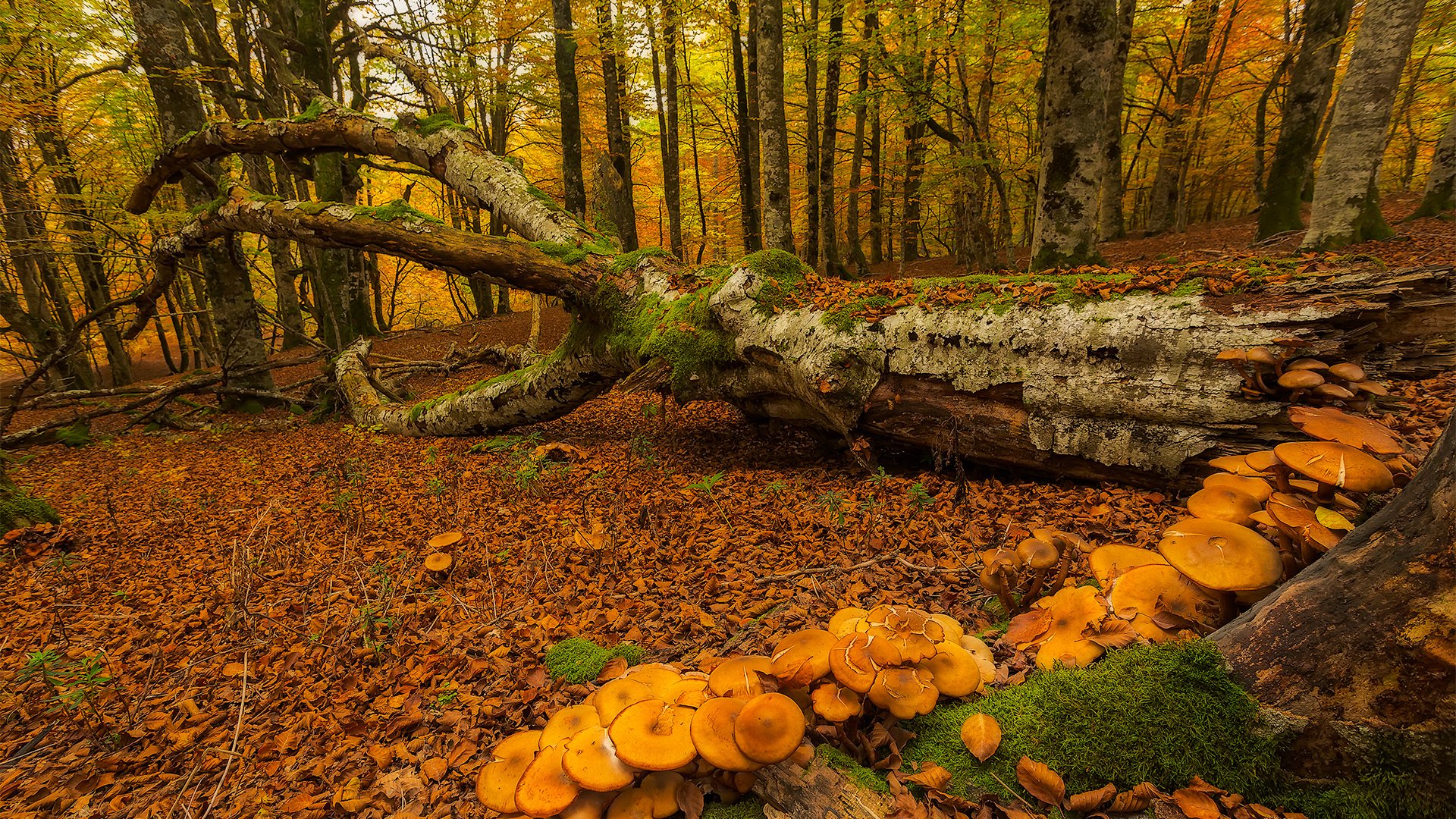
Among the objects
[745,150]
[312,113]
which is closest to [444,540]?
[312,113]

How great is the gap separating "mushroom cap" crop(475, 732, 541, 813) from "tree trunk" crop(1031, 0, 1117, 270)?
6731mm

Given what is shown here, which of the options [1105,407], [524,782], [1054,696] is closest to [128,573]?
[524,782]

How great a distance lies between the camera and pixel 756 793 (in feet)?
5.15

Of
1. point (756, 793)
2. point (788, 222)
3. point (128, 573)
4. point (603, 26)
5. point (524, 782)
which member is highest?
point (603, 26)

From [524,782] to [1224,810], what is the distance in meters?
1.74

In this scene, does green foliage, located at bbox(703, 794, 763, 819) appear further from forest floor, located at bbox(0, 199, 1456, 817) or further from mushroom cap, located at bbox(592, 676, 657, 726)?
forest floor, located at bbox(0, 199, 1456, 817)

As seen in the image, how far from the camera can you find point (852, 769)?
1.62 meters

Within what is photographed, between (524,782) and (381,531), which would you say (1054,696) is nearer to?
(524,782)

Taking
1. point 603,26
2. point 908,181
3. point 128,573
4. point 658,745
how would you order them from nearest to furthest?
1. point 658,745
2. point 128,573
3. point 603,26
4. point 908,181

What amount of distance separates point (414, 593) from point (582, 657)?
1.57 meters

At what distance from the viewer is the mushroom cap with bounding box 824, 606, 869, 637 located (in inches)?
71.4

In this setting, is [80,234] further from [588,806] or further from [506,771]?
[588,806]

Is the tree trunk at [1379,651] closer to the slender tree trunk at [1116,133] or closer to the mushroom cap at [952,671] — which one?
the mushroom cap at [952,671]

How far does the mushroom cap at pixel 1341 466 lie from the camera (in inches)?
59.7
